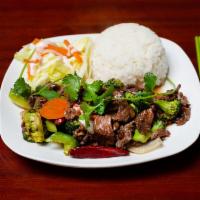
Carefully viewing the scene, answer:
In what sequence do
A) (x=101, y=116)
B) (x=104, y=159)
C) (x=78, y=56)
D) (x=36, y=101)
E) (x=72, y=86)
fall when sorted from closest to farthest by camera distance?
(x=104, y=159), (x=101, y=116), (x=72, y=86), (x=36, y=101), (x=78, y=56)

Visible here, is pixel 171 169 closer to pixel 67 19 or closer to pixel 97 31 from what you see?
pixel 97 31

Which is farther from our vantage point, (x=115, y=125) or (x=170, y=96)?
(x=170, y=96)

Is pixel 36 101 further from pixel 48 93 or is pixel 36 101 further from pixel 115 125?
pixel 115 125

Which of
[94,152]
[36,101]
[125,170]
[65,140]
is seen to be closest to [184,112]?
[125,170]

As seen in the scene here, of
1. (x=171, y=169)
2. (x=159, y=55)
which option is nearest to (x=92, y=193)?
(x=171, y=169)

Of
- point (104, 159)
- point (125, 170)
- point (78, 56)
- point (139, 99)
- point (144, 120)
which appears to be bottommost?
point (125, 170)

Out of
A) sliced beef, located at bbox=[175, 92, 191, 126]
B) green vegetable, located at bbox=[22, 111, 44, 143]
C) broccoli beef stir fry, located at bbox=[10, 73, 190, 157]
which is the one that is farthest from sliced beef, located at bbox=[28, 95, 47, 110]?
sliced beef, located at bbox=[175, 92, 191, 126]
